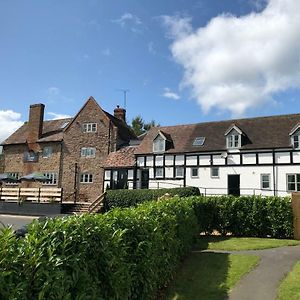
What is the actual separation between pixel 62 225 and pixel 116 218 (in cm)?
178

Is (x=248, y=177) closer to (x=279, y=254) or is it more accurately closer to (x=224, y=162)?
(x=224, y=162)

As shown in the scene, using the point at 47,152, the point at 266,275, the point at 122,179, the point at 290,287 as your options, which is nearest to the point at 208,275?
the point at 266,275

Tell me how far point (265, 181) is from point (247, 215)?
44.7 ft

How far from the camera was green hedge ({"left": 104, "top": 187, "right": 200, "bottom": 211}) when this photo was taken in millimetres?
28534

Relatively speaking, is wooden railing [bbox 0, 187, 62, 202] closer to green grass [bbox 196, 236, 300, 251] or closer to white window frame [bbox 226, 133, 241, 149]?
white window frame [bbox 226, 133, 241, 149]

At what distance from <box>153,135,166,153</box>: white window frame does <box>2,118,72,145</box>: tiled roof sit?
12246 millimetres

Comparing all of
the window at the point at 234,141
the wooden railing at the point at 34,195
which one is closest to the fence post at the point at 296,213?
the window at the point at 234,141

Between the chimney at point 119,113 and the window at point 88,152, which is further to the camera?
the chimney at point 119,113

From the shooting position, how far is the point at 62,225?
468 centimetres

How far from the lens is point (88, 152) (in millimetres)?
40469

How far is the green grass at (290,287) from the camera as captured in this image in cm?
831

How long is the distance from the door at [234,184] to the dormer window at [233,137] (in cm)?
265

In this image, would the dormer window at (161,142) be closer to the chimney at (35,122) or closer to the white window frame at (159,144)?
the white window frame at (159,144)

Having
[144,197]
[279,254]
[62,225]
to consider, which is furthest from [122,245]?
[144,197]
